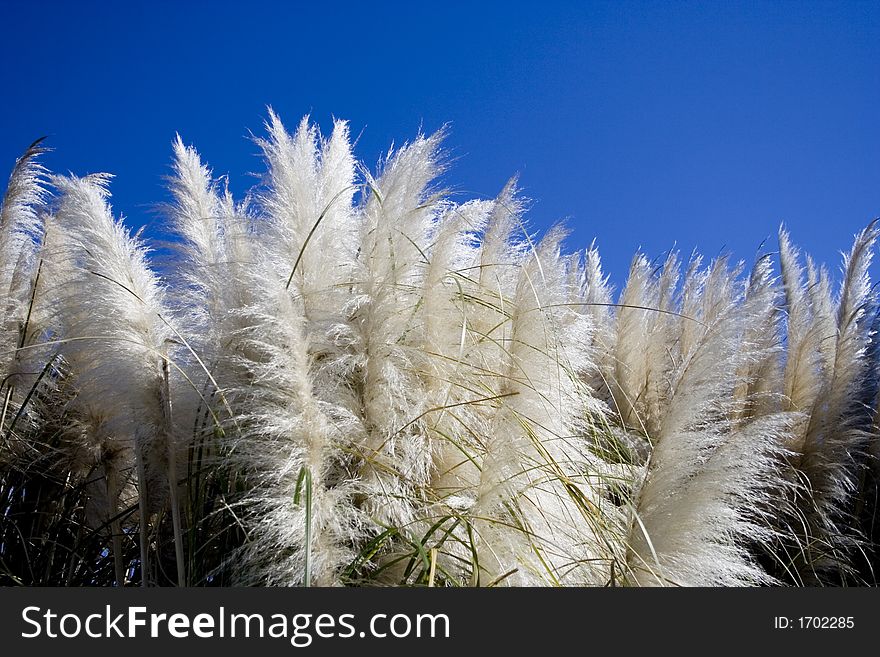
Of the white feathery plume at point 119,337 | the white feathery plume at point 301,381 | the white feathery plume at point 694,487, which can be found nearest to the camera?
the white feathery plume at point 301,381

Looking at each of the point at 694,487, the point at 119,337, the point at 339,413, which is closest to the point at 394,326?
the point at 339,413

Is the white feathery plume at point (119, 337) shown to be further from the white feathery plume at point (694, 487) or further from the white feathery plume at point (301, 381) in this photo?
the white feathery plume at point (694, 487)

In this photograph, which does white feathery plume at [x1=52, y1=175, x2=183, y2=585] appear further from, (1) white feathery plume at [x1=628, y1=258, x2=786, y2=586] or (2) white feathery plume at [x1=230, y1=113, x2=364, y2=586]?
(1) white feathery plume at [x1=628, y1=258, x2=786, y2=586]

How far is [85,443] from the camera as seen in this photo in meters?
2.67

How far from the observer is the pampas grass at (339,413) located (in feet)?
6.70

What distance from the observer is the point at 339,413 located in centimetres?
206

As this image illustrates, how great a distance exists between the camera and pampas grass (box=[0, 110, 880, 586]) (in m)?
2.04

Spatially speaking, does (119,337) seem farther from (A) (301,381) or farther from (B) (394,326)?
(B) (394,326)

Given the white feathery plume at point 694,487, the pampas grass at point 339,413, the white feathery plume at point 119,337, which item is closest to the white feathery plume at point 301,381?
the pampas grass at point 339,413

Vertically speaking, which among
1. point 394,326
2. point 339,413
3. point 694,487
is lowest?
point 694,487

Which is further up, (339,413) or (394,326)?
(394,326)

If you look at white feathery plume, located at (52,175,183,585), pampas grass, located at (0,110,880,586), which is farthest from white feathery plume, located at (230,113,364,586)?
white feathery plume, located at (52,175,183,585)

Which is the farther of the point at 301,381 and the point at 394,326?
the point at 394,326

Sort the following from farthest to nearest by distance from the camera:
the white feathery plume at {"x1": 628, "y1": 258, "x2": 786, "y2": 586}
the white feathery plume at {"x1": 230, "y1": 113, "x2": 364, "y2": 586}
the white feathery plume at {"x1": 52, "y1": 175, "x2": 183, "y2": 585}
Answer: the white feathery plume at {"x1": 52, "y1": 175, "x2": 183, "y2": 585}
the white feathery plume at {"x1": 628, "y1": 258, "x2": 786, "y2": 586}
the white feathery plume at {"x1": 230, "y1": 113, "x2": 364, "y2": 586}
